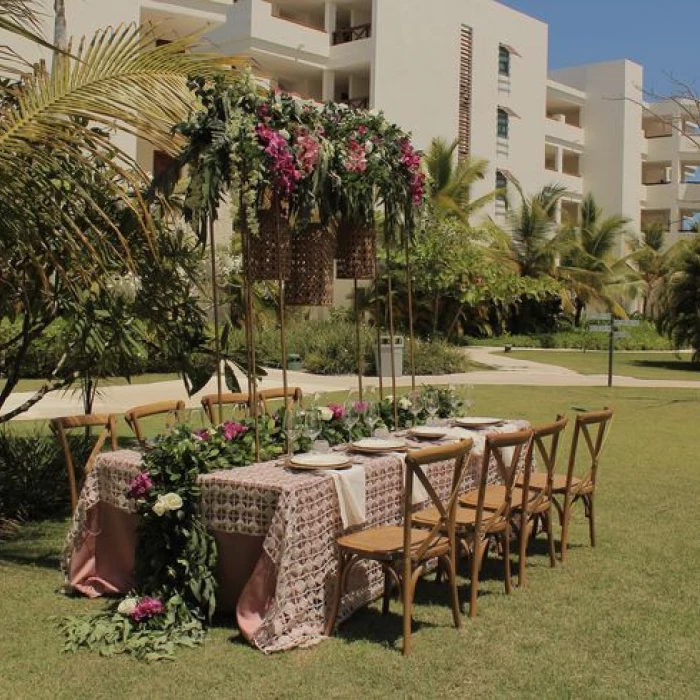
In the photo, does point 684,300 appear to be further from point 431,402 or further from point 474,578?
point 474,578

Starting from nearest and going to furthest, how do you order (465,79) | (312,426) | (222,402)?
(312,426) < (222,402) < (465,79)

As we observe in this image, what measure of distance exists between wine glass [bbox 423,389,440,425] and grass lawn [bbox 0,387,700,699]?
123 centimetres

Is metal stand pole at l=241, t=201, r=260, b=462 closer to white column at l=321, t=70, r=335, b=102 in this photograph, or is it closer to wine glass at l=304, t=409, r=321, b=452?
wine glass at l=304, t=409, r=321, b=452

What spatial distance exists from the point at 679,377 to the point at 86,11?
53.9 feet

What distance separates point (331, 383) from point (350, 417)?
1338cm

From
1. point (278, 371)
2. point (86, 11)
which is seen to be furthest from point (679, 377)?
point (86, 11)

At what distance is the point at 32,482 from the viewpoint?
7.56 meters

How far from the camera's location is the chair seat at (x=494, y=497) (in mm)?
5719

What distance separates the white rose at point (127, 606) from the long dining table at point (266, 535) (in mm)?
448

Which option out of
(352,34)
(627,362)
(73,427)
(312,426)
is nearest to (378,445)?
(312,426)

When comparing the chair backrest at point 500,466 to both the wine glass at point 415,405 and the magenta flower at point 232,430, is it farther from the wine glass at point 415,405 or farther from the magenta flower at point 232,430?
the magenta flower at point 232,430

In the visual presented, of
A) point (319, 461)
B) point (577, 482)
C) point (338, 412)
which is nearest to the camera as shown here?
point (319, 461)

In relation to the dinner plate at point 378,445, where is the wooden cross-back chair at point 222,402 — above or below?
above

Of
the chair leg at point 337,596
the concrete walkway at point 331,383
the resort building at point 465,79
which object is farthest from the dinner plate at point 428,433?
the resort building at point 465,79
